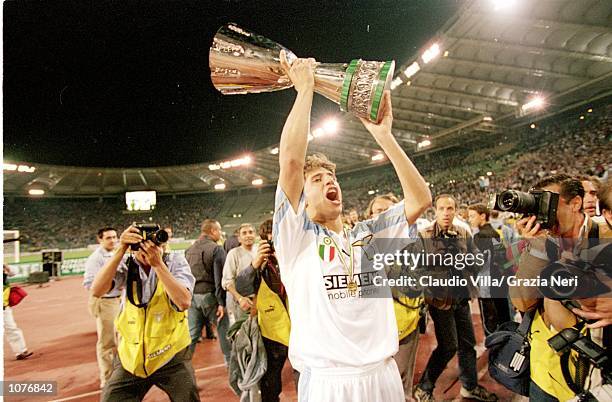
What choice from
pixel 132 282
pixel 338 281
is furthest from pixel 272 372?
pixel 338 281

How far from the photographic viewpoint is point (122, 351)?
6.75 ft

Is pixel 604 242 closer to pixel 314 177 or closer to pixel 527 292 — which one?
pixel 527 292

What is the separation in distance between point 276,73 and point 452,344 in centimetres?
266

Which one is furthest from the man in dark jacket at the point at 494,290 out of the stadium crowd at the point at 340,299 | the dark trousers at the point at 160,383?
the dark trousers at the point at 160,383

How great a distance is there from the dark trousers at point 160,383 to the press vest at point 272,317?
0.60 m

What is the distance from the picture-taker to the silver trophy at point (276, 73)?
1.24 metres

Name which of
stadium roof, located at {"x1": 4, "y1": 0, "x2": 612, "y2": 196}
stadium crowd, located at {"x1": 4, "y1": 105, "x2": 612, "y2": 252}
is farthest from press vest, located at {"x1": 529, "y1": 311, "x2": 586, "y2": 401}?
stadium crowd, located at {"x1": 4, "y1": 105, "x2": 612, "y2": 252}

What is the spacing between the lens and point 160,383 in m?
2.11

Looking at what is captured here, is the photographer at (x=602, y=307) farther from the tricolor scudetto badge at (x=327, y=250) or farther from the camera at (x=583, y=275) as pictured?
the tricolor scudetto badge at (x=327, y=250)

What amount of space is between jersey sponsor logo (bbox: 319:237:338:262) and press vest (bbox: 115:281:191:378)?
123 cm

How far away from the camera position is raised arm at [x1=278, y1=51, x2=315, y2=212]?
3.97ft

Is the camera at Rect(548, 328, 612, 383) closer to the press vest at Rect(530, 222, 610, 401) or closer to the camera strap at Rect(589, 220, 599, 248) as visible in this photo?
the press vest at Rect(530, 222, 610, 401)

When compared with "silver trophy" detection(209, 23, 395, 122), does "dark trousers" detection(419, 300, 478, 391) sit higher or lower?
lower

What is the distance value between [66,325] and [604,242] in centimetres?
854
